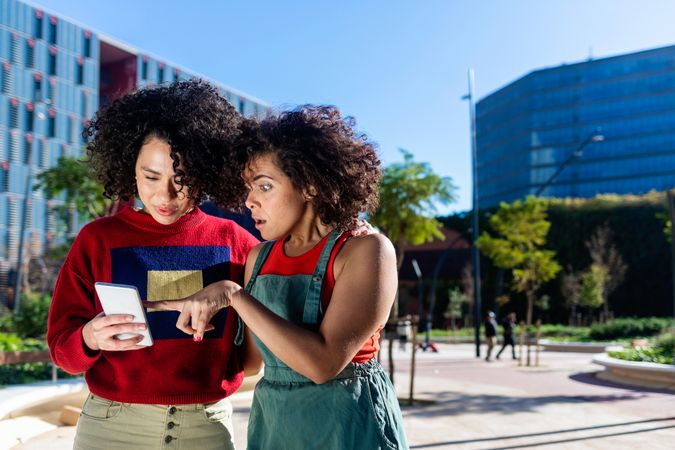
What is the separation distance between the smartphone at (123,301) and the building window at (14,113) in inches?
2018

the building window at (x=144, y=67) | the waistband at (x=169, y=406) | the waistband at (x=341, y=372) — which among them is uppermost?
the building window at (x=144, y=67)

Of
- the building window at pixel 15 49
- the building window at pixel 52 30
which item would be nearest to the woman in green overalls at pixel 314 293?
the building window at pixel 15 49

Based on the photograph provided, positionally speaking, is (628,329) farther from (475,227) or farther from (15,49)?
(15,49)

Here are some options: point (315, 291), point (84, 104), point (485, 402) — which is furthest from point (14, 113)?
point (315, 291)

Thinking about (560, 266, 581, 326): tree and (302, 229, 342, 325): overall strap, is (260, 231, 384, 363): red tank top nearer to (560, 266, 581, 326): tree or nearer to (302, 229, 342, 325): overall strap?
(302, 229, 342, 325): overall strap

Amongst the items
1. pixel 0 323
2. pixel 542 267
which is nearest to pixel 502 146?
pixel 542 267

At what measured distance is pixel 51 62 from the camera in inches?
1993

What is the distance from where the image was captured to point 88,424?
185 centimetres

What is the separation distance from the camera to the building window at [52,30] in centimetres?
5044

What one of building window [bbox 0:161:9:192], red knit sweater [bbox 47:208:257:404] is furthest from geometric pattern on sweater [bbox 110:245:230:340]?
building window [bbox 0:161:9:192]

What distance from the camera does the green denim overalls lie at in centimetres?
155

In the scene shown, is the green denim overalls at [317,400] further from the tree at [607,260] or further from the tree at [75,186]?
the tree at [607,260]

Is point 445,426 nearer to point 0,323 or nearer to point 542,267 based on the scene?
point 0,323

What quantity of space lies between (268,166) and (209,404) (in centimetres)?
70
